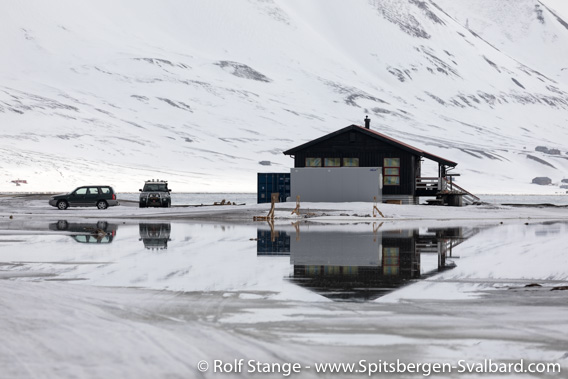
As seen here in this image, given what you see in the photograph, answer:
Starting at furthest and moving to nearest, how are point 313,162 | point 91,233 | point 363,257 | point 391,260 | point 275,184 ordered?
point 275,184, point 313,162, point 91,233, point 363,257, point 391,260

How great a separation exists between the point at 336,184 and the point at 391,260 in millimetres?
38705

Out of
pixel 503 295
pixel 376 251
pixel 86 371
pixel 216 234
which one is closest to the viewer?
pixel 86 371

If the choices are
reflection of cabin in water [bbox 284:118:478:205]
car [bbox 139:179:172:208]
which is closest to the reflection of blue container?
reflection of cabin in water [bbox 284:118:478:205]

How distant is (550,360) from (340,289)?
569cm

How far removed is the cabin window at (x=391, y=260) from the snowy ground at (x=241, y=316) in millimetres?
1073

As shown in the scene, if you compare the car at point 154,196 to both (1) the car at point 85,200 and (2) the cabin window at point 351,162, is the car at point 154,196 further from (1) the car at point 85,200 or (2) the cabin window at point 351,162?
(2) the cabin window at point 351,162

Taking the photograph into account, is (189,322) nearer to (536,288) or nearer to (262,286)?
(262,286)

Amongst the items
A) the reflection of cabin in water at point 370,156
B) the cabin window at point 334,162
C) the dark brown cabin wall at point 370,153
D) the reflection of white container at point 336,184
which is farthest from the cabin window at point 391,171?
the cabin window at point 334,162

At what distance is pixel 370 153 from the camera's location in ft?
202

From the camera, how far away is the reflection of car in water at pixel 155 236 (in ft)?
78.0

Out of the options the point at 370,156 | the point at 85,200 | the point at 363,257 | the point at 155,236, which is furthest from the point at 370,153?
the point at 363,257

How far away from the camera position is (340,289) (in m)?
14.1

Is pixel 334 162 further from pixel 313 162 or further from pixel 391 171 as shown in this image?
pixel 391 171

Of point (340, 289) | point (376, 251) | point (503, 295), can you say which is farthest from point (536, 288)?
point (376, 251)
